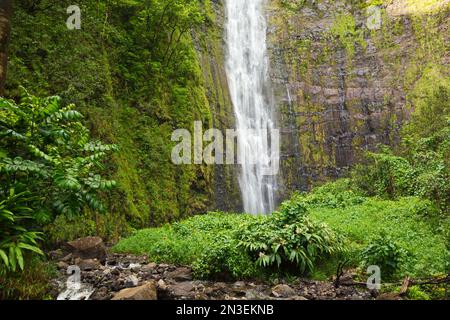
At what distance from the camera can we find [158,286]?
19.7 ft

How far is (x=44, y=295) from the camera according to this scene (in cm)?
518

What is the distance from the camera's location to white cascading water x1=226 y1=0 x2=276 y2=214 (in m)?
26.6

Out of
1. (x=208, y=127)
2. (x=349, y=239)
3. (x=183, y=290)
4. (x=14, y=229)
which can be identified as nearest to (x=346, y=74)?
(x=208, y=127)

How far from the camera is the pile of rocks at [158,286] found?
5645mm

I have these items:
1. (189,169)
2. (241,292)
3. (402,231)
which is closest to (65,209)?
(241,292)

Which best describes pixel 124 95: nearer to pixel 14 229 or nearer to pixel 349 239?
pixel 349 239

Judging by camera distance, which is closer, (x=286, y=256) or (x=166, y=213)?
(x=286, y=256)

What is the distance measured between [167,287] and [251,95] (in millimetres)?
25642

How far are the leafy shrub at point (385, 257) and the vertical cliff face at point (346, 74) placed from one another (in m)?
23.8

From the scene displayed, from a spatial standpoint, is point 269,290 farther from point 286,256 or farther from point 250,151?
point 250,151

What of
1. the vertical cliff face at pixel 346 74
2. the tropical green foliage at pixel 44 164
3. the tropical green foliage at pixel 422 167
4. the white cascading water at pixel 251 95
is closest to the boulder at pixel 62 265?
the tropical green foliage at pixel 44 164

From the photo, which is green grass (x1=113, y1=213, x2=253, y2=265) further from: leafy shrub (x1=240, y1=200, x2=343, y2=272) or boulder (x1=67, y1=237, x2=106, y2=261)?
boulder (x1=67, y1=237, x2=106, y2=261)

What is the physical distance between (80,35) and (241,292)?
11083mm

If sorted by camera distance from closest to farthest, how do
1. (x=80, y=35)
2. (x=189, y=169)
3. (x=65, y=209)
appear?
(x=65, y=209), (x=80, y=35), (x=189, y=169)
